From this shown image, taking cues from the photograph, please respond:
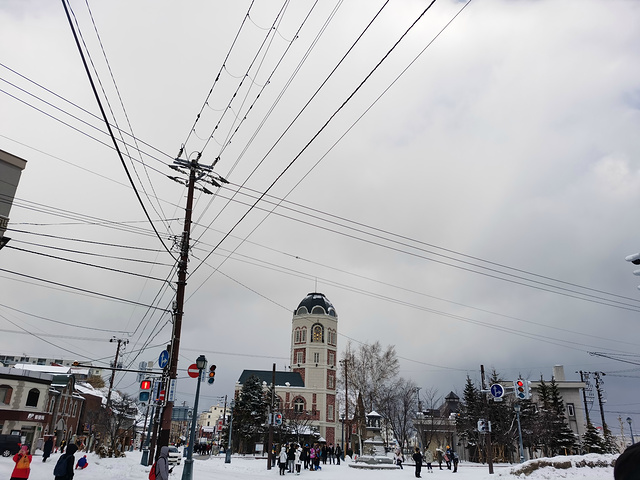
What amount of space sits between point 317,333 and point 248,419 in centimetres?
2720

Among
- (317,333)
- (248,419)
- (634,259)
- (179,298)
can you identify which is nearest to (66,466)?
(179,298)

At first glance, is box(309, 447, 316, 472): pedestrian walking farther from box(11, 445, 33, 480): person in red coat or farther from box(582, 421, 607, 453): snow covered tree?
box(582, 421, 607, 453): snow covered tree

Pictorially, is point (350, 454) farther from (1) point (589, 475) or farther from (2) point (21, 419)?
(1) point (589, 475)

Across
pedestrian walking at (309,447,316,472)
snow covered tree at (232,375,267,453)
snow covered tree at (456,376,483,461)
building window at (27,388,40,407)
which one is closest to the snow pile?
pedestrian walking at (309,447,316,472)

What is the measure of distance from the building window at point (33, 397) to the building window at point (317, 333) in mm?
50771

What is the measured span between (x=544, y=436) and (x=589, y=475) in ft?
107

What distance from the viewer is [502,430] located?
47.5m

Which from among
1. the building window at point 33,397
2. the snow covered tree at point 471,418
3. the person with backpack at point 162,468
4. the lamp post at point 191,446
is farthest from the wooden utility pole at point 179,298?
the snow covered tree at point 471,418

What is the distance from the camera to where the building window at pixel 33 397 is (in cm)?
4311

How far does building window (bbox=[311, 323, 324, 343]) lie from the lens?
286 ft

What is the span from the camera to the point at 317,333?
8744 centimetres

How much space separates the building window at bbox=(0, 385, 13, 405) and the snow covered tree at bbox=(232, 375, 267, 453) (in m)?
29.1

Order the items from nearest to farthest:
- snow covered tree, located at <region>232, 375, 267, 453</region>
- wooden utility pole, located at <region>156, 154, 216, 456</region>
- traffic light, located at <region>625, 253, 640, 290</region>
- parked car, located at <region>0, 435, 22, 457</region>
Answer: traffic light, located at <region>625, 253, 640, 290</region> → wooden utility pole, located at <region>156, 154, 216, 456</region> → parked car, located at <region>0, 435, 22, 457</region> → snow covered tree, located at <region>232, 375, 267, 453</region>

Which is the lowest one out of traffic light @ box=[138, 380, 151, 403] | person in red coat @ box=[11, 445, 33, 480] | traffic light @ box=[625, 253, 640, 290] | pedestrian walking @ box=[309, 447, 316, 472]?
pedestrian walking @ box=[309, 447, 316, 472]
